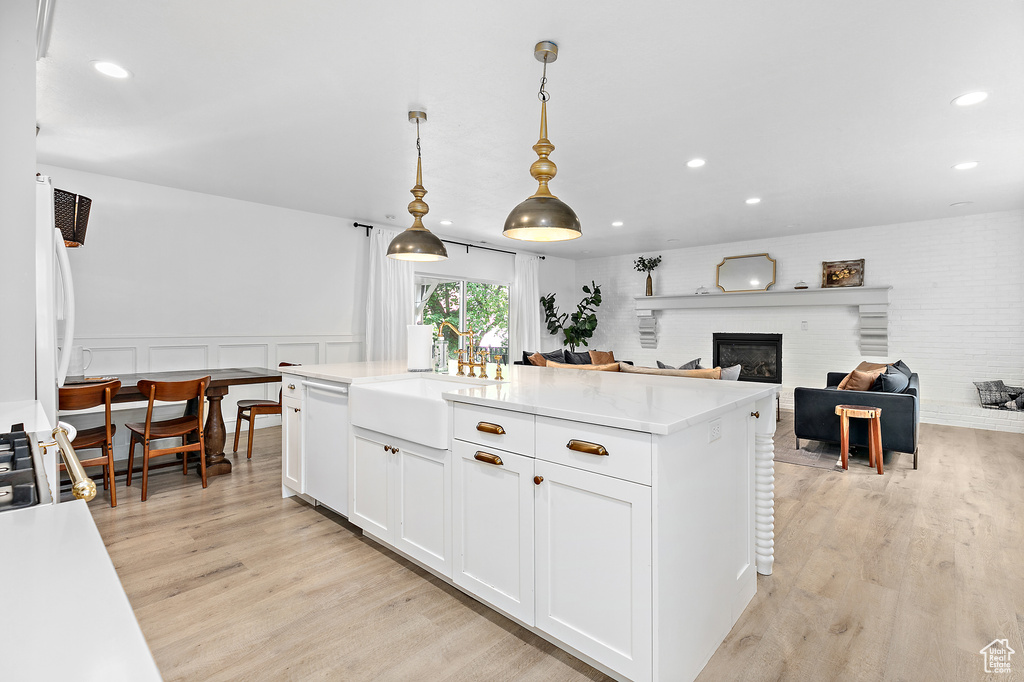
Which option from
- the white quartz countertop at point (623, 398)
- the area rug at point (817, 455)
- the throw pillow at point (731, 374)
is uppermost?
the white quartz countertop at point (623, 398)

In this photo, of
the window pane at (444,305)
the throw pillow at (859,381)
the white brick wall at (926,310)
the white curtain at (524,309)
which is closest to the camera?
the throw pillow at (859,381)

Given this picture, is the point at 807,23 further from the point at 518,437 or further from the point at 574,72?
the point at 518,437

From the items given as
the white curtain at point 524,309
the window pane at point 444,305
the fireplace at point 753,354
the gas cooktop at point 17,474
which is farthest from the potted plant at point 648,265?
the gas cooktop at point 17,474

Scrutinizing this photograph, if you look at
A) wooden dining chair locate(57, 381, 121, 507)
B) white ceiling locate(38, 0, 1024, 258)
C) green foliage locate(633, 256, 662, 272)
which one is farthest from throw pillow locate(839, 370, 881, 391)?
wooden dining chair locate(57, 381, 121, 507)

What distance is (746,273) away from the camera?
24.4 ft

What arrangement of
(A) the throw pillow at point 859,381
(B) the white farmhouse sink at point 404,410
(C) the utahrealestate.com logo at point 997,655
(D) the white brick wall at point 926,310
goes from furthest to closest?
(D) the white brick wall at point 926,310
(A) the throw pillow at point 859,381
(B) the white farmhouse sink at point 404,410
(C) the utahrealestate.com logo at point 997,655

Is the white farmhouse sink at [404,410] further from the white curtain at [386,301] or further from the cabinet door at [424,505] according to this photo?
the white curtain at [386,301]

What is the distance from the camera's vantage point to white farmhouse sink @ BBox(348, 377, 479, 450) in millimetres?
2121

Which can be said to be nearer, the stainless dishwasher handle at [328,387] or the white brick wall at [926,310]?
the stainless dishwasher handle at [328,387]

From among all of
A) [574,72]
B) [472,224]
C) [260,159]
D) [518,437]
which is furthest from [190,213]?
[518,437]

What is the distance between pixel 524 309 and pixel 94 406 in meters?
6.17

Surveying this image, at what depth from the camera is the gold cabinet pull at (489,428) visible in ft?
6.21

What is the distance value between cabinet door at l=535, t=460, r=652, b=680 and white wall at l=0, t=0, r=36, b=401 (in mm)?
1721

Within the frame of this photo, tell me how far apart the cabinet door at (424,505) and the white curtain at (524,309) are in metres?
6.04
